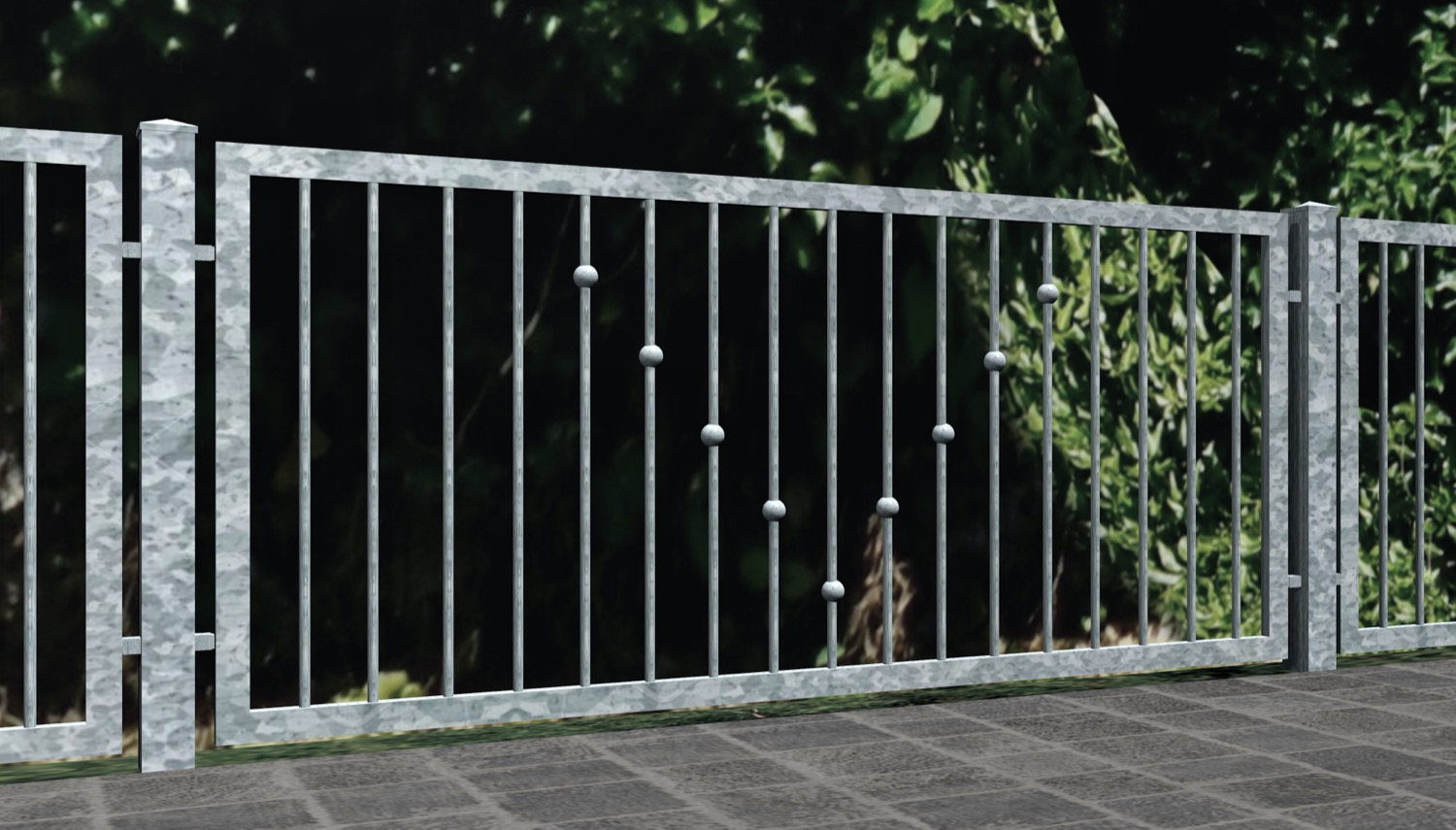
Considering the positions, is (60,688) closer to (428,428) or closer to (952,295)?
(428,428)

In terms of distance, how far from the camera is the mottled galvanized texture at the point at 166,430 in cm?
434

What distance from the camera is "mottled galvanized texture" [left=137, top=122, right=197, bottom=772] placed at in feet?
14.2

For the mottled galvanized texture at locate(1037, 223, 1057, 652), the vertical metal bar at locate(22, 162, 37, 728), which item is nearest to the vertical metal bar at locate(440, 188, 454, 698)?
the vertical metal bar at locate(22, 162, 37, 728)

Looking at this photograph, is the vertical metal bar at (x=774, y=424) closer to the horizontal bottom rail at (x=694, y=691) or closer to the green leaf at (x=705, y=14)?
the horizontal bottom rail at (x=694, y=691)

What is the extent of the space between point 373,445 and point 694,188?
122 centimetres

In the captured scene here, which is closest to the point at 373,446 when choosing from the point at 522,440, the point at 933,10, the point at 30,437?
the point at 522,440

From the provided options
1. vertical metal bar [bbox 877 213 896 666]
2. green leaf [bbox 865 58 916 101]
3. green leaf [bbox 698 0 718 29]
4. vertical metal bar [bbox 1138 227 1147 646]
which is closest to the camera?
vertical metal bar [bbox 877 213 896 666]

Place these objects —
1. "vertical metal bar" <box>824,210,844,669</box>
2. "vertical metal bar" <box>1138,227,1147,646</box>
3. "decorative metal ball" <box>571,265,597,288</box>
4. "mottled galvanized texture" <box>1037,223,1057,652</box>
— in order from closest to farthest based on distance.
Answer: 1. "decorative metal ball" <box>571,265,597,288</box>
2. "vertical metal bar" <box>824,210,844,669</box>
3. "mottled galvanized texture" <box>1037,223,1057,652</box>
4. "vertical metal bar" <box>1138,227,1147,646</box>

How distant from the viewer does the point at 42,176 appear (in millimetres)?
4930

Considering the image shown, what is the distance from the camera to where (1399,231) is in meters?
6.19

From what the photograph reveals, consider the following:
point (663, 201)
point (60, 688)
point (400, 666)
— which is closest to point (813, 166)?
point (663, 201)

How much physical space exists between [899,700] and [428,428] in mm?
1853

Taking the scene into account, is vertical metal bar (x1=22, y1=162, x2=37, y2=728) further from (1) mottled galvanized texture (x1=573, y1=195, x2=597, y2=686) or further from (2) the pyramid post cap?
(1) mottled galvanized texture (x1=573, y1=195, x2=597, y2=686)

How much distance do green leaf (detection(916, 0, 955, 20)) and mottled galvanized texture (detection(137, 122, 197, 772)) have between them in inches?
116
